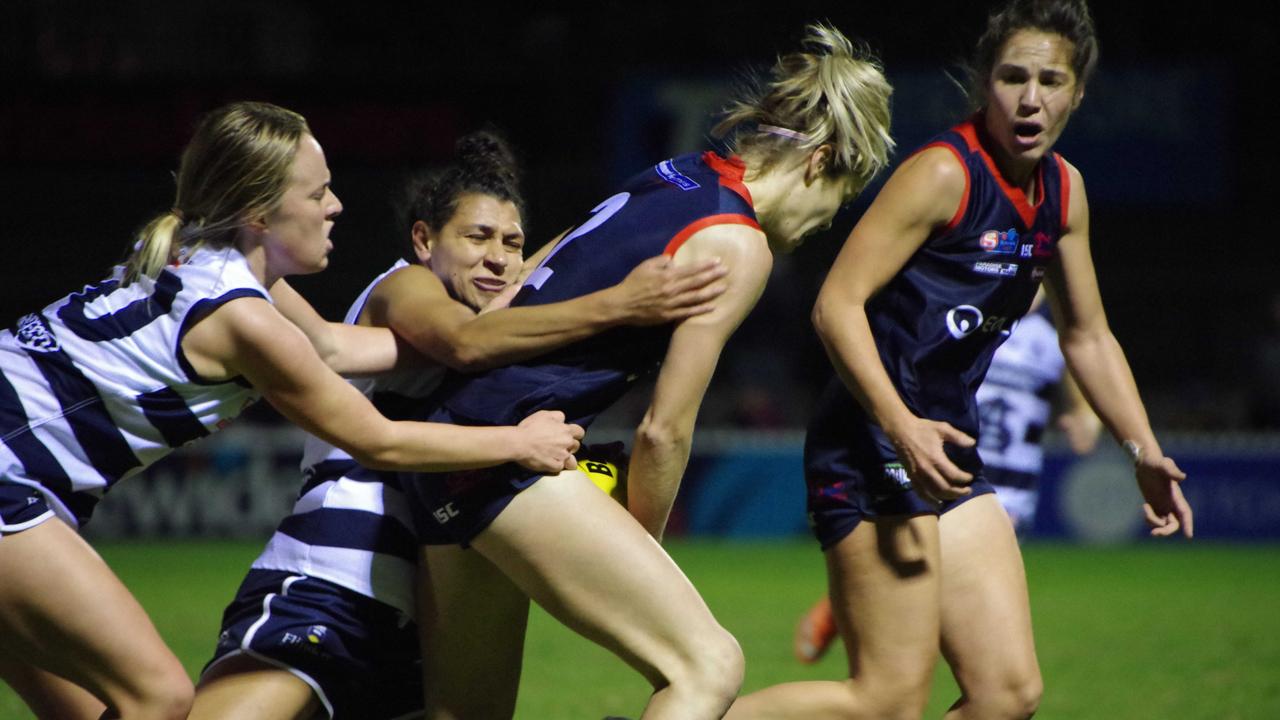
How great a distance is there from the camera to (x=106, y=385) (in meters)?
3.02

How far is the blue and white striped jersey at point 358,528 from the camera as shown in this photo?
3.46 m

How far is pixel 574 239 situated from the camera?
3328 millimetres

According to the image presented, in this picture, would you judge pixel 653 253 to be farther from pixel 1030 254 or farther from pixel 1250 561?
pixel 1250 561

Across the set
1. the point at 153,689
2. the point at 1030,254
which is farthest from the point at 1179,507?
the point at 153,689

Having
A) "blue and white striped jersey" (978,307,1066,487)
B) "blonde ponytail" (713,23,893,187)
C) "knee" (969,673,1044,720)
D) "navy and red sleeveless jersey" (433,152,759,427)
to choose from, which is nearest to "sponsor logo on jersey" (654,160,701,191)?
"navy and red sleeveless jersey" (433,152,759,427)

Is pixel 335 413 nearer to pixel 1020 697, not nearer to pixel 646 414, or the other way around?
pixel 646 414

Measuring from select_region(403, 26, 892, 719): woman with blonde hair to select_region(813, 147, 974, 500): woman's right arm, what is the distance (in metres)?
0.09

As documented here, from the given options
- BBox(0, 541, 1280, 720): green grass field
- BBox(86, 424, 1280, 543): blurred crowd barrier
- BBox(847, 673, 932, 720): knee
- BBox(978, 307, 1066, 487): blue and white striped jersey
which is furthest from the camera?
BBox(86, 424, 1280, 543): blurred crowd barrier

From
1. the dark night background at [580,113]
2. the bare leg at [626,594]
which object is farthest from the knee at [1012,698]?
the dark night background at [580,113]

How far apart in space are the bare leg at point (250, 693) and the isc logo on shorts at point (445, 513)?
1.77 ft

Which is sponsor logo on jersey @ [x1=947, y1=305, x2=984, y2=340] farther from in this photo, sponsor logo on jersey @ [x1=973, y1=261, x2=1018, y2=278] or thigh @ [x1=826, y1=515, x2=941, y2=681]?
thigh @ [x1=826, y1=515, x2=941, y2=681]

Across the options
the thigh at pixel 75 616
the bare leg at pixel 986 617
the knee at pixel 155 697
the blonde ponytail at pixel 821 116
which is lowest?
the bare leg at pixel 986 617

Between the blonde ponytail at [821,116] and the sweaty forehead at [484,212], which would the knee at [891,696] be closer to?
the blonde ponytail at [821,116]

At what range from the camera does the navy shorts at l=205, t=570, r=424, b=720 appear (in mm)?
3385
